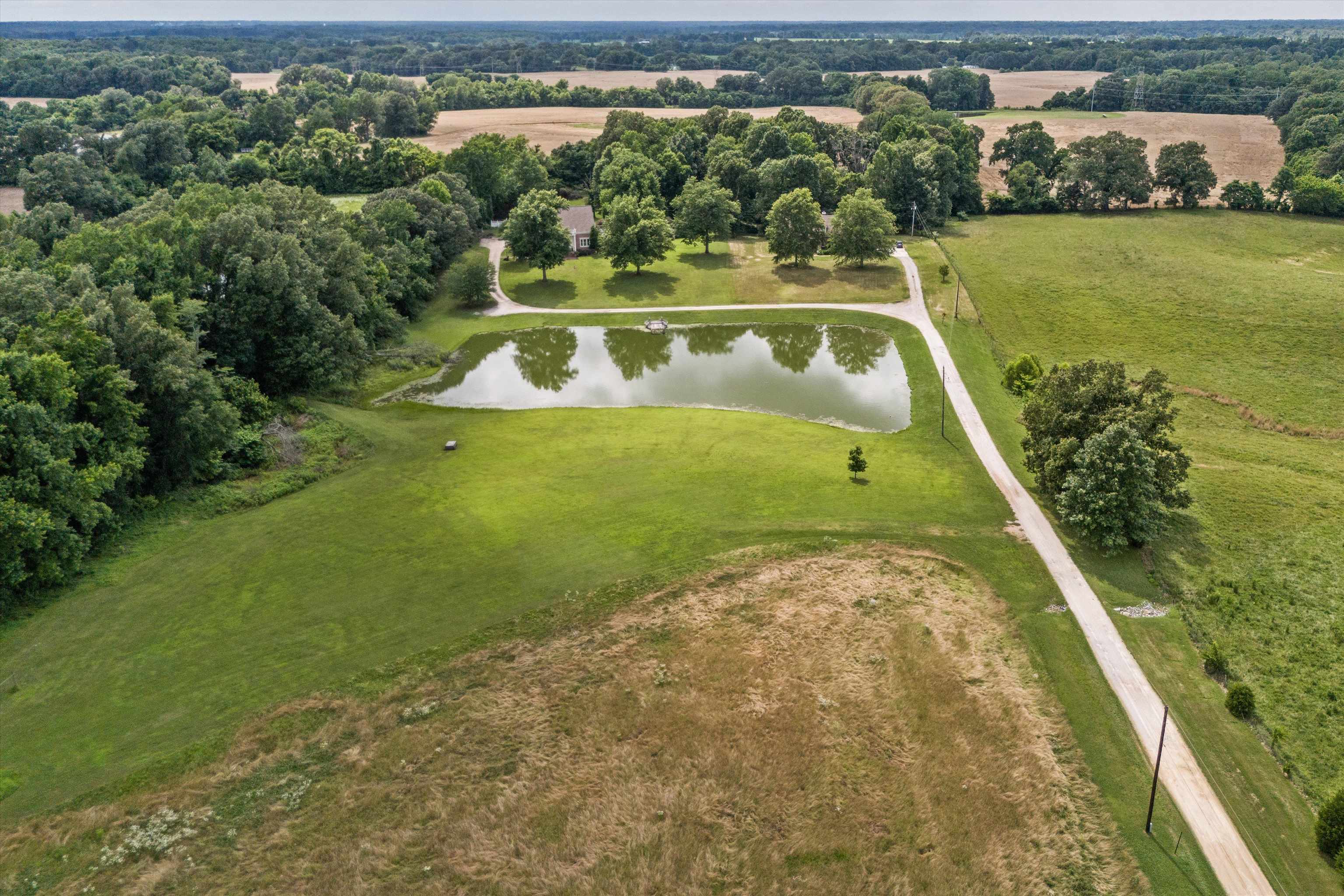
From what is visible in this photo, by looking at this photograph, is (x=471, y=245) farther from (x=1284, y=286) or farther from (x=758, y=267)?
(x=1284, y=286)

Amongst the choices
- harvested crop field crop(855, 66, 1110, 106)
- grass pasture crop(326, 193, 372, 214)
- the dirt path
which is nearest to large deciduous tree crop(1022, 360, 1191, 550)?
the dirt path

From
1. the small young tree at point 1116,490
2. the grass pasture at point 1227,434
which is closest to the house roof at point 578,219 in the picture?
the grass pasture at point 1227,434

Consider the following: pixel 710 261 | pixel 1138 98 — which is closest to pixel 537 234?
pixel 710 261

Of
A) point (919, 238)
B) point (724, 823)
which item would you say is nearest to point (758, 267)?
point (919, 238)

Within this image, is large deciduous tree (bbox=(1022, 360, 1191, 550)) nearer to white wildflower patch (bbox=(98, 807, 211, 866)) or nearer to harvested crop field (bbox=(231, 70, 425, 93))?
white wildflower patch (bbox=(98, 807, 211, 866))

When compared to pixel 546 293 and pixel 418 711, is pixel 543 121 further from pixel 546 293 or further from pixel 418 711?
pixel 418 711

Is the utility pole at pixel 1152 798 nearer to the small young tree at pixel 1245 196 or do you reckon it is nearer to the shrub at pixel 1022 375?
the shrub at pixel 1022 375
